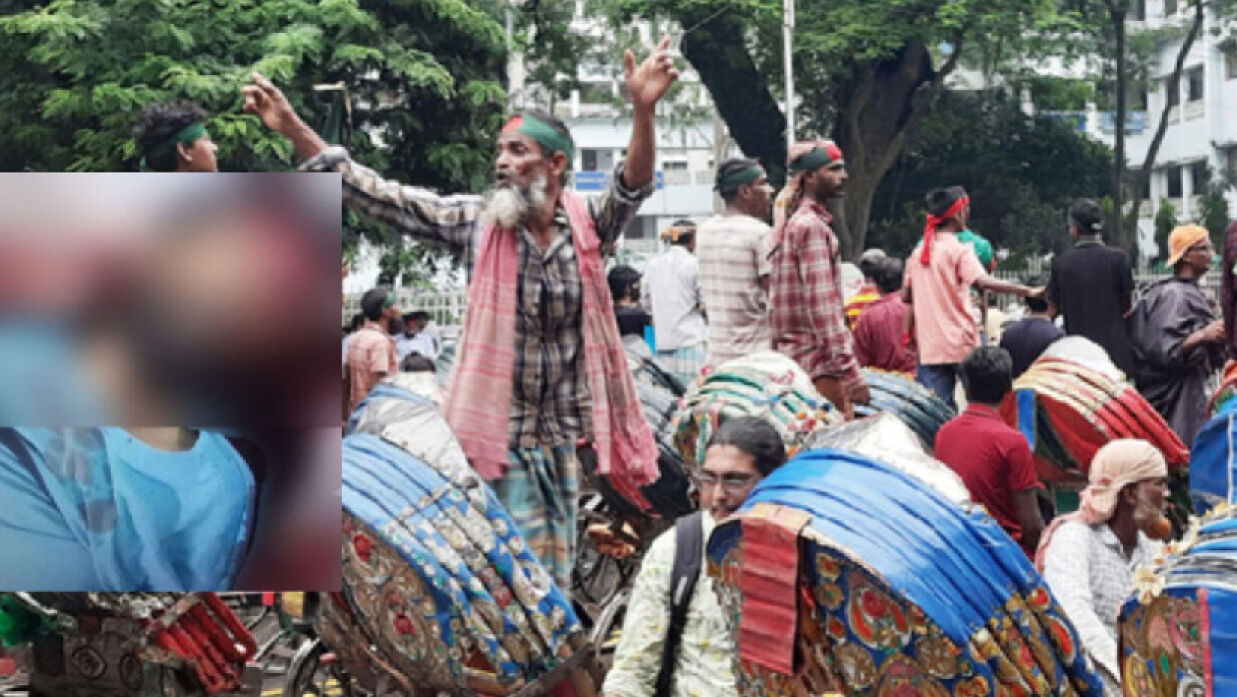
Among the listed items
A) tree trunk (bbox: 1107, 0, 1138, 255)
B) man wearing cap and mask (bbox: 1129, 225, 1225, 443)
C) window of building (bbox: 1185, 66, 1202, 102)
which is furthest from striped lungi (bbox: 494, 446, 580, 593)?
window of building (bbox: 1185, 66, 1202, 102)

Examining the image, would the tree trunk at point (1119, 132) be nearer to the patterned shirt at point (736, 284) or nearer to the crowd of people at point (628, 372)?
the patterned shirt at point (736, 284)

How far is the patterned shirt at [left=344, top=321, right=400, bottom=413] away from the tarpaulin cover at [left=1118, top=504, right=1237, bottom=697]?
710 cm

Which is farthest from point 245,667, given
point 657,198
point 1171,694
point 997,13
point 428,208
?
point 657,198

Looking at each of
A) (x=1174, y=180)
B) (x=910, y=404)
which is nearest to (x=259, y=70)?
(x=910, y=404)

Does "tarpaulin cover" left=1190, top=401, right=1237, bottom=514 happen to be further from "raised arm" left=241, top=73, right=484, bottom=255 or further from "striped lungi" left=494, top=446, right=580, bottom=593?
"raised arm" left=241, top=73, right=484, bottom=255

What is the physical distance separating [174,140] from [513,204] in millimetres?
897

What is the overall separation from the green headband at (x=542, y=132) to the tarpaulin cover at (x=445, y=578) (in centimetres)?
87

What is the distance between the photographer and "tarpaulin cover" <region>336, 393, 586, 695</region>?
509 cm

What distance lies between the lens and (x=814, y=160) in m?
7.85

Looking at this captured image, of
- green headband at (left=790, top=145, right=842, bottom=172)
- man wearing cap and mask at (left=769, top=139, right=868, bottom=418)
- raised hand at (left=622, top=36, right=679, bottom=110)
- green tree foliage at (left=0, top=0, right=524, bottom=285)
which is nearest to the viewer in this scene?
raised hand at (left=622, top=36, right=679, bottom=110)

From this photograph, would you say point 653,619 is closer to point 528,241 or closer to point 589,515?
point 528,241

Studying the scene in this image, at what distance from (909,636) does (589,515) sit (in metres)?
4.56

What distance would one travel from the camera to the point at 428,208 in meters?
5.50

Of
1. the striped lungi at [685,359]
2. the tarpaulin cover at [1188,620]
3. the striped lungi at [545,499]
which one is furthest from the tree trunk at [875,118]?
the tarpaulin cover at [1188,620]
